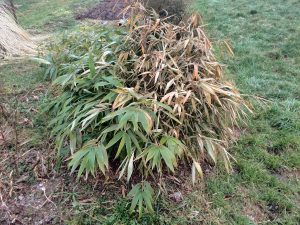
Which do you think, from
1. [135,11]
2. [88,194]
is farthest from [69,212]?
[135,11]

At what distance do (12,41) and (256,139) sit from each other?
3.36m

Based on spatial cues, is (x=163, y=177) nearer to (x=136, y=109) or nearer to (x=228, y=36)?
(x=136, y=109)

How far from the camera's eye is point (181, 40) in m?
3.07

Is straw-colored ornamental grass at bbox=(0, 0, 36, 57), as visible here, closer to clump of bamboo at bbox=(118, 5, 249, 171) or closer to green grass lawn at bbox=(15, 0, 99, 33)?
green grass lawn at bbox=(15, 0, 99, 33)

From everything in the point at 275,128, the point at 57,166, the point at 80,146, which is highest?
the point at 80,146

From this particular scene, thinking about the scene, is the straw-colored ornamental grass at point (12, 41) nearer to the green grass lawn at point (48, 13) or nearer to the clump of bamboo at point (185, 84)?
the green grass lawn at point (48, 13)

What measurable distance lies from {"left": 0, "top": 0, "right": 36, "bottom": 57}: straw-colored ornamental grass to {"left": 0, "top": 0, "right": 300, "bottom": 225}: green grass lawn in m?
0.29

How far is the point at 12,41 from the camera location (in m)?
4.59

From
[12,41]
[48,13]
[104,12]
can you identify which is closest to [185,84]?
[12,41]

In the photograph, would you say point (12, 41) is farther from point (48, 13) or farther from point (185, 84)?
point (48, 13)

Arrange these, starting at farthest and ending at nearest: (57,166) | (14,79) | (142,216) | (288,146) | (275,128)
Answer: (14,79), (275,128), (288,146), (57,166), (142,216)

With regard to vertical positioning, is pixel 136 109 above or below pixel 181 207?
above

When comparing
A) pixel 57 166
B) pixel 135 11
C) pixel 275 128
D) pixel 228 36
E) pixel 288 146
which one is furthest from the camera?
pixel 228 36

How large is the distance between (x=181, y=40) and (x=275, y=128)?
120 cm
